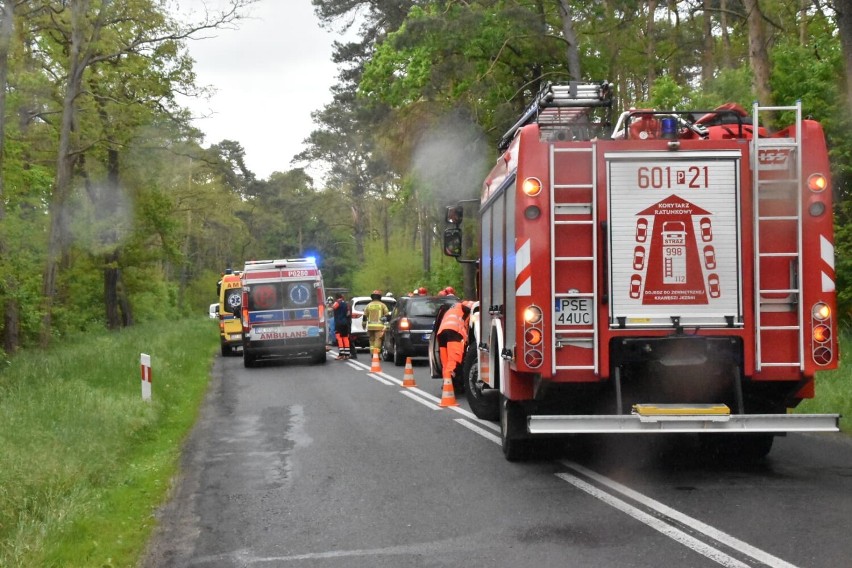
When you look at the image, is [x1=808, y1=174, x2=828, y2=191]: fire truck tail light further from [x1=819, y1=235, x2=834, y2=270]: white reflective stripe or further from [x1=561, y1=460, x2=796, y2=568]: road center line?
[x1=561, y1=460, x2=796, y2=568]: road center line

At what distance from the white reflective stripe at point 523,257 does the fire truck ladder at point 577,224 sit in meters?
0.19

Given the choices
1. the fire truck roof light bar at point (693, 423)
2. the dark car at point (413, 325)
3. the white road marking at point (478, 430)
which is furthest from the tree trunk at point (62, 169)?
the fire truck roof light bar at point (693, 423)

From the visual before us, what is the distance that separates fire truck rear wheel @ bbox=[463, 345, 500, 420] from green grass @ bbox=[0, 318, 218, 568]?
365cm

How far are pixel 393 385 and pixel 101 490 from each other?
33.7 ft

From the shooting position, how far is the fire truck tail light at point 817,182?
8016mm

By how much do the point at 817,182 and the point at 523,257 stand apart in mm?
2341

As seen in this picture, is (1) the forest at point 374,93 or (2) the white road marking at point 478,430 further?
(1) the forest at point 374,93

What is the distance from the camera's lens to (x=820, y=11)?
25875mm

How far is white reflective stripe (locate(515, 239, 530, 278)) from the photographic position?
324 inches

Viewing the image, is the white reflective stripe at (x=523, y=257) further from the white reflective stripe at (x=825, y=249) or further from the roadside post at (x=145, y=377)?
the roadside post at (x=145, y=377)

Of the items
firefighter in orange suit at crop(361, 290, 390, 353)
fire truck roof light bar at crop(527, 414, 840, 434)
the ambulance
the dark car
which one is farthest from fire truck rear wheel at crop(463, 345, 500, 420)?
the ambulance

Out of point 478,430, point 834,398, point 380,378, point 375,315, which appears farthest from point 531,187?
Result: point 375,315

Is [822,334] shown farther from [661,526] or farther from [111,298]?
[111,298]

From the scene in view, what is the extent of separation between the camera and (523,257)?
825 centimetres
